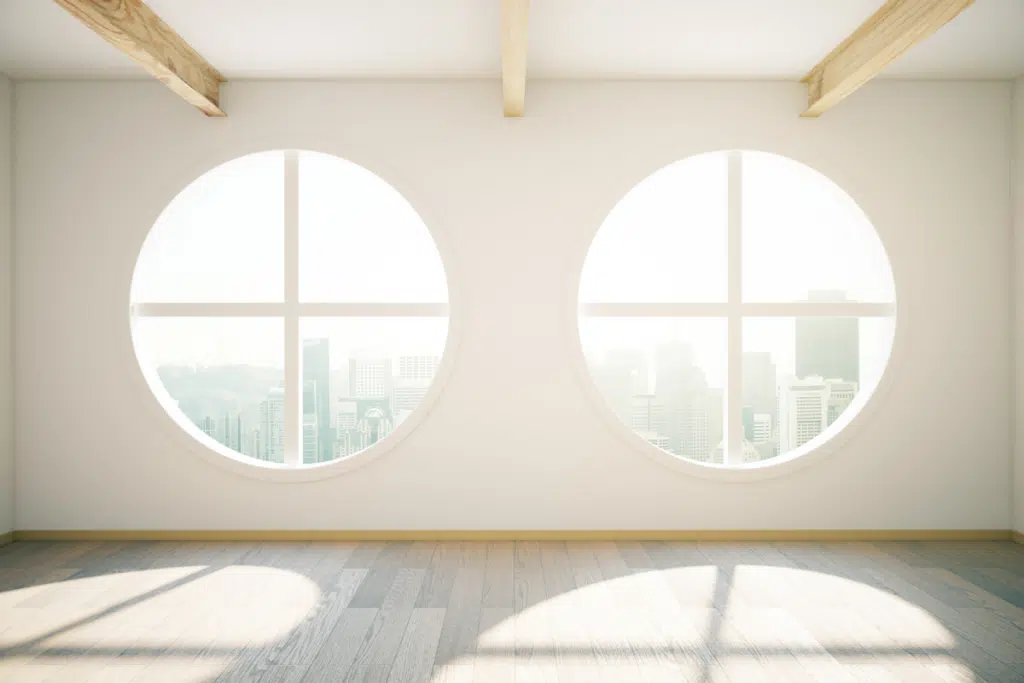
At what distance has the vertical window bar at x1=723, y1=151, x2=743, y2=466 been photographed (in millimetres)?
4035

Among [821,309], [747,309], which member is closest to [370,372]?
[747,309]

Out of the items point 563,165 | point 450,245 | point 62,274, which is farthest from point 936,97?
point 62,274

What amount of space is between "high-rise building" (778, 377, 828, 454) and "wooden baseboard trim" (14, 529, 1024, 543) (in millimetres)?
5845

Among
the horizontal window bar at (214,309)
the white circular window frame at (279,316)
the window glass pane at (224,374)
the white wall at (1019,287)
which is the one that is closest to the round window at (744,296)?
the white wall at (1019,287)

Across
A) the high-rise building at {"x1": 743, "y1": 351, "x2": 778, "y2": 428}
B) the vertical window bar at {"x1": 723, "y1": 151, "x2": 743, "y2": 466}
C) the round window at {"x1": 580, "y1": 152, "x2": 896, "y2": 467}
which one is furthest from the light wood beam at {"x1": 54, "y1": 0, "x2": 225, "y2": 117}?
the high-rise building at {"x1": 743, "y1": 351, "x2": 778, "y2": 428}

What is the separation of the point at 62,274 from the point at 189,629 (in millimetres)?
2286

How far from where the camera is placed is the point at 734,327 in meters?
4.04

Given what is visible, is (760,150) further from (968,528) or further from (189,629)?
(189,629)

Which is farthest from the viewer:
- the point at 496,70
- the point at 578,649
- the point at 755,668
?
the point at 496,70

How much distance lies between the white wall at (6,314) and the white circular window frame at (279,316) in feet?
2.18

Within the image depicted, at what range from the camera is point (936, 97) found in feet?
13.1

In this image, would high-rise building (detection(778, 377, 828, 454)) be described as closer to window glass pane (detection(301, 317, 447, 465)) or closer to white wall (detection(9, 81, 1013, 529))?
window glass pane (detection(301, 317, 447, 465))

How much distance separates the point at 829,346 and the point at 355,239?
28.2ft

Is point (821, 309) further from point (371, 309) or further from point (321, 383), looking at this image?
point (321, 383)
